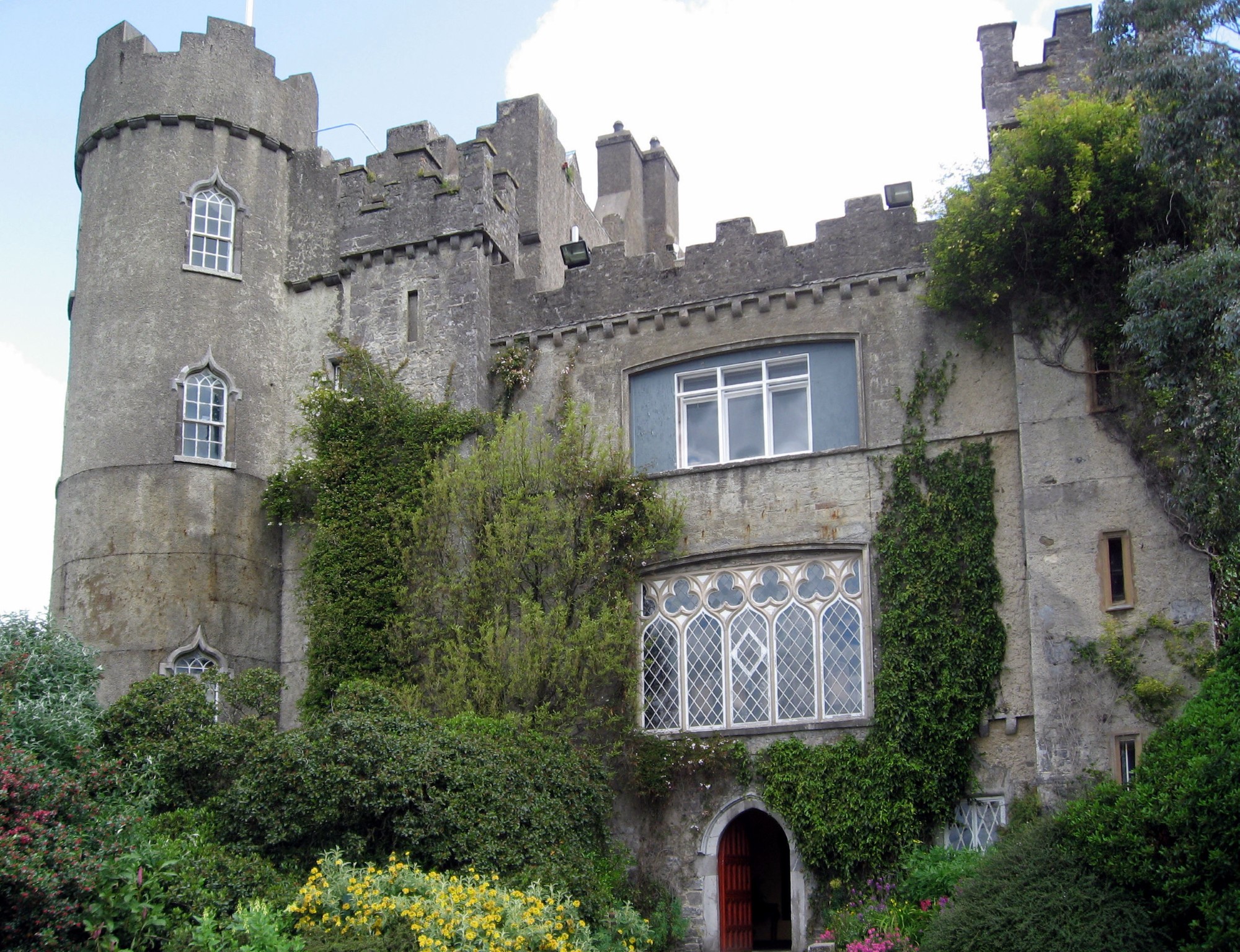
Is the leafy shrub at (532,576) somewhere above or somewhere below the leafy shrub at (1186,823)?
above

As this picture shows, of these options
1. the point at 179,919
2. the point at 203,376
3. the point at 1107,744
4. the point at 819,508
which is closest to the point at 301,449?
the point at 203,376

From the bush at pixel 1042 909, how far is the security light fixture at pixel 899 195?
9.34 metres

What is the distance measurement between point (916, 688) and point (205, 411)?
11275 mm

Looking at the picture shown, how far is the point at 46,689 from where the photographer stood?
18438 mm

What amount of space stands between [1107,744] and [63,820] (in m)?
11.6

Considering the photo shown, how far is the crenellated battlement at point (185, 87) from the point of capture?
2345cm

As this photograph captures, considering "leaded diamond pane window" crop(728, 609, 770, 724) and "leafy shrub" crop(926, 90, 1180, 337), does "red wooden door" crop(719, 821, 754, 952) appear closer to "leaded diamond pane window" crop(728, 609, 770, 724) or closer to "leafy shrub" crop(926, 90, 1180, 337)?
"leaded diamond pane window" crop(728, 609, 770, 724)

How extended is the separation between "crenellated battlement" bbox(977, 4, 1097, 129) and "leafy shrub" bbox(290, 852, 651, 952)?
485 inches

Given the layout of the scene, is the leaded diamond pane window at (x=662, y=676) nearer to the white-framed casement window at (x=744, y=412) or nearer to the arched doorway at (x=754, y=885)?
the arched doorway at (x=754, y=885)

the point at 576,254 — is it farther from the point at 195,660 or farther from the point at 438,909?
the point at 438,909

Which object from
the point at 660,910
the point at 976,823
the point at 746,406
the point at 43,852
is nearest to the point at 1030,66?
the point at 746,406

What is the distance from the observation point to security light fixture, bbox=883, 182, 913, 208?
21002mm

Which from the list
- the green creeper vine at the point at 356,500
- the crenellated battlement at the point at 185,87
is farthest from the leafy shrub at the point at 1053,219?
the crenellated battlement at the point at 185,87

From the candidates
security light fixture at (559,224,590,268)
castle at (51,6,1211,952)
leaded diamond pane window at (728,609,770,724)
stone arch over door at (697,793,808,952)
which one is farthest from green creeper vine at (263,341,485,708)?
stone arch over door at (697,793,808,952)
